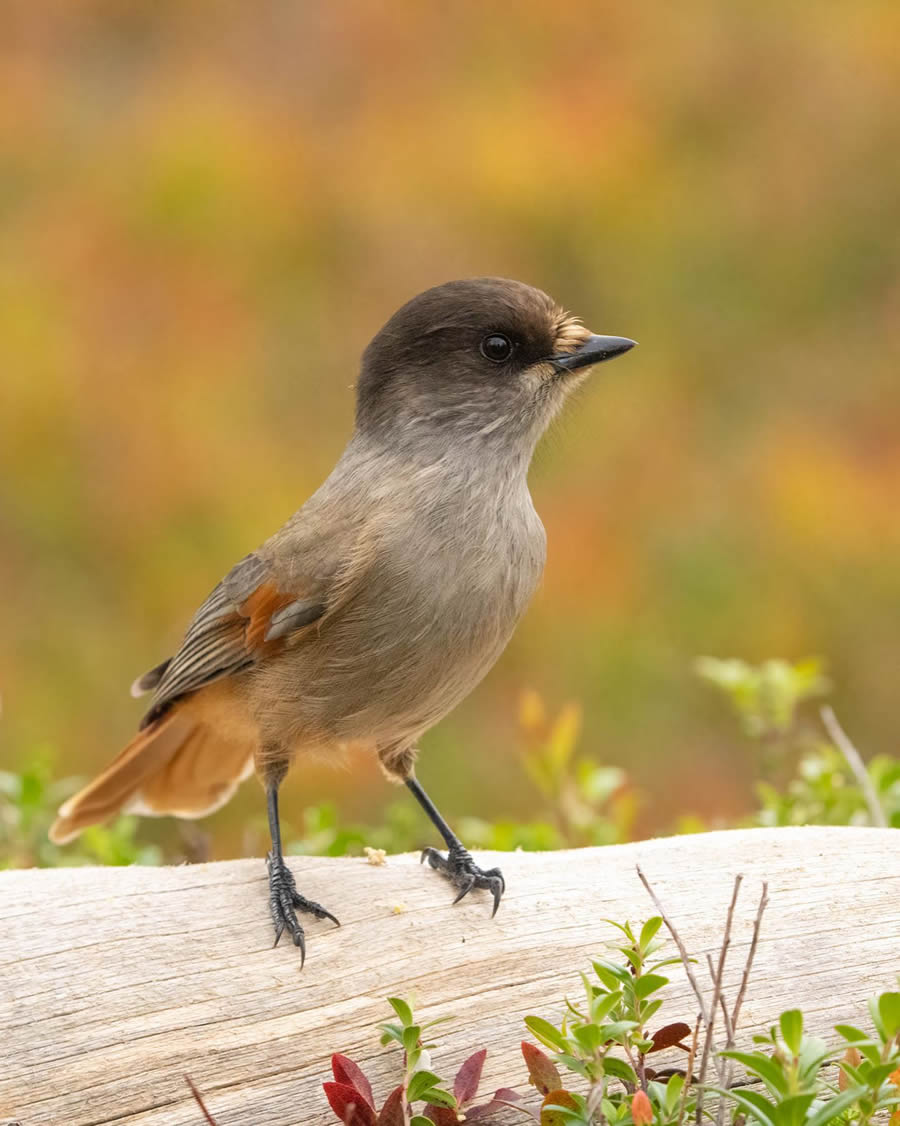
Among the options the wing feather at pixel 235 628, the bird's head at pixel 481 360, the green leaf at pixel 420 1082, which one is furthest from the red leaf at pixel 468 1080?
the bird's head at pixel 481 360

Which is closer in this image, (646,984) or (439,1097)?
(646,984)

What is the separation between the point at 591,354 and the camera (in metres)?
4.39

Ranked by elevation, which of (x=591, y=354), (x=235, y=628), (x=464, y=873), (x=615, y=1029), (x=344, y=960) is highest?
(x=591, y=354)

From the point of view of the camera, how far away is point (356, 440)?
4.56 m

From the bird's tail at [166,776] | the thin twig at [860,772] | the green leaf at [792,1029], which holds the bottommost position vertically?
the green leaf at [792,1029]

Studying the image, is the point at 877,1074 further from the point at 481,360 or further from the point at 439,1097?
the point at 481,360

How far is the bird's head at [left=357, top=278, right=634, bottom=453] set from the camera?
435cm

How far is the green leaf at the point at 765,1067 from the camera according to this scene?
242 centimetres

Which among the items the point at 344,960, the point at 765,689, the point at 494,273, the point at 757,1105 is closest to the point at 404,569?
the point at 344,960

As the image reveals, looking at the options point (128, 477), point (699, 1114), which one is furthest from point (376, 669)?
point (128, 477)

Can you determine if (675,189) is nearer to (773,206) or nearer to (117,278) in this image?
(773,206)

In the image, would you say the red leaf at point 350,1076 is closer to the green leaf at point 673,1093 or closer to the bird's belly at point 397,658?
the green leaf at point 673,1093

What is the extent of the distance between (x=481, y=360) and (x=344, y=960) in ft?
5.75

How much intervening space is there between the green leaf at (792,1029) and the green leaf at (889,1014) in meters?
0.22
